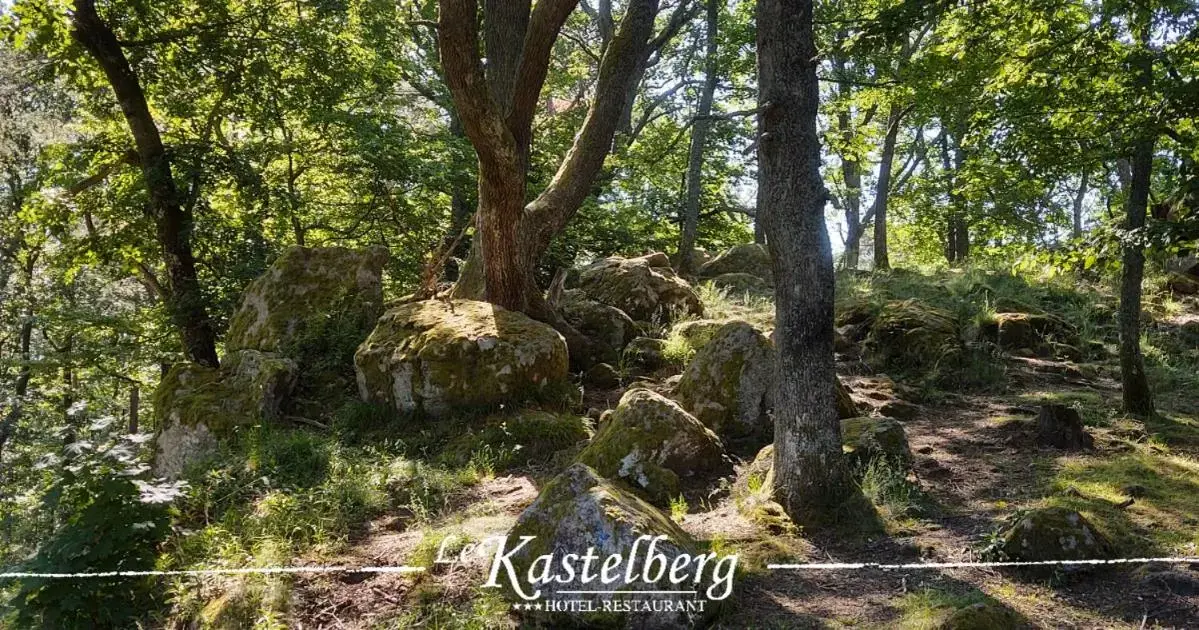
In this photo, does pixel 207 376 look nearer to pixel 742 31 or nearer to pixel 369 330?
pixel 369 330

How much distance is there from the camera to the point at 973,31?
693cm

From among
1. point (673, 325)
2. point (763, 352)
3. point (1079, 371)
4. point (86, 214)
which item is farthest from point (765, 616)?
point (86, 214)

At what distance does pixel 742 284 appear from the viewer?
1373 cm

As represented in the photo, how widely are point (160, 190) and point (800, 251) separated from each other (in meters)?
9.88

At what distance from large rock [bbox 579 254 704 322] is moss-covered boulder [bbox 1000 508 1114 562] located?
251 inches

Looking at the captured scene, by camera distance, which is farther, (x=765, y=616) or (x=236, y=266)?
(x=236, y=266)

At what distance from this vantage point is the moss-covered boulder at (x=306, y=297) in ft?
30.8

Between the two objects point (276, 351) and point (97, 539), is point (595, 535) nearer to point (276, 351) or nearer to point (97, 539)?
point (97, 539)

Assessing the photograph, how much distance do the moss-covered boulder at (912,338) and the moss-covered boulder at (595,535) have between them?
623cm

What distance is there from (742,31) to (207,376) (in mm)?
11415

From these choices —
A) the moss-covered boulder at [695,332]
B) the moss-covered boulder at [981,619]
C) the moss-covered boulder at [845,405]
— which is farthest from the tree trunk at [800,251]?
the moss-covered boulder at [695,332]

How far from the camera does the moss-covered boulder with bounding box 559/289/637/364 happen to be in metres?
10.0

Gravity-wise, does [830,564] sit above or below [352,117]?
below

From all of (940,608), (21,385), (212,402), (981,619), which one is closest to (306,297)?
(212,402)
